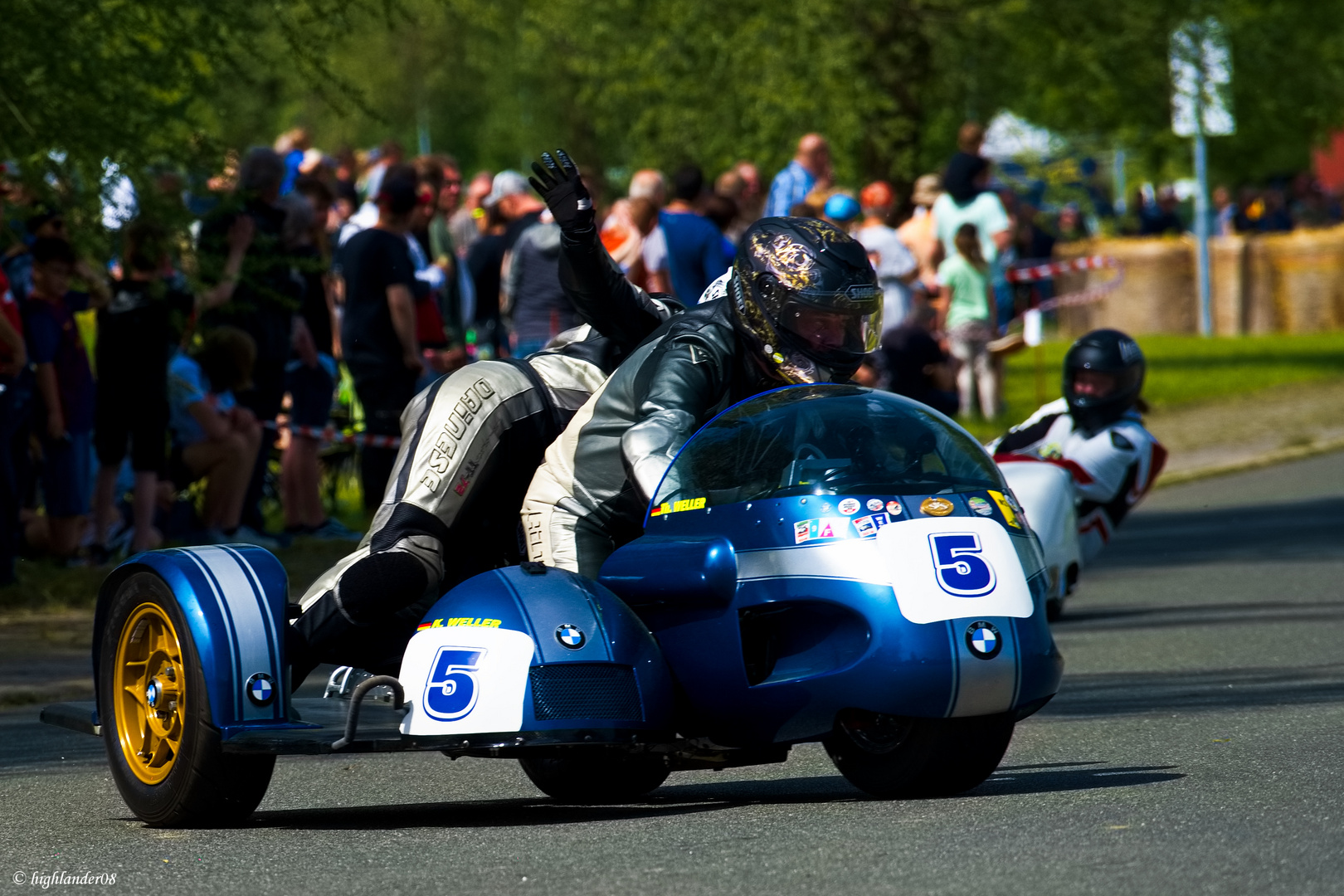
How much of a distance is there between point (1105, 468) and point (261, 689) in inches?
239

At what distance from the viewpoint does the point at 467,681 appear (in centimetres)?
591

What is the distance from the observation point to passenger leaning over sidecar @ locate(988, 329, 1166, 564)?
11.3 meters

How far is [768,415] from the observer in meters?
6.23

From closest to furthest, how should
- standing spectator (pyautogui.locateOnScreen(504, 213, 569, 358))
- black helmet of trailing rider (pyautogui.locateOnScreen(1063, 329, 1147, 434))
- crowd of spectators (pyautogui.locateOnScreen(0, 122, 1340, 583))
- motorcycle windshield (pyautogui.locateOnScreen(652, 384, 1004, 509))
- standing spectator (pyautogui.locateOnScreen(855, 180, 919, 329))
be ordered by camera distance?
motorcycle windshield (pyautogui.locateOnScreen(652, 384, 1004, 509))
black helmet of trailing rider (pyautogui.locateOnScreen(1063, 329, 1147, 434))
crowd of spectators (pyautogui.locateOnScreen(0, 122, 1340, 583))
standing spectator (pyautogui.locateOnScreen(504, 213, 569, 358))
standing spectator (pyautogui.locateOnScreen(855, 180, 919, 329))

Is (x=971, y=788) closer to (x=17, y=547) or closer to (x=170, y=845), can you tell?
(x=170, y=845)

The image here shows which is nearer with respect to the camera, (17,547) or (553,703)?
(553,703)

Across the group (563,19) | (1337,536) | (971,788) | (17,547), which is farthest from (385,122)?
(563,19)

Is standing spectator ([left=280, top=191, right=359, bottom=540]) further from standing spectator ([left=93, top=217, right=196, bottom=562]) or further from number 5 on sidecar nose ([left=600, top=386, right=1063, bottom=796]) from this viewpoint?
number 5 on sidecar nose ([left=600, top=386, right=1063, bottom=796])

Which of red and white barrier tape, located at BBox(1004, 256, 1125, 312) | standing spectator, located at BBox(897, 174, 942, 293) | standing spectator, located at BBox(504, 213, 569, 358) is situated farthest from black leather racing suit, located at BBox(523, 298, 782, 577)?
red and white barrier tape, located at BBox(1004, 256, 1125, 312)

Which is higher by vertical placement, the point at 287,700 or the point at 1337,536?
the point at 287,700

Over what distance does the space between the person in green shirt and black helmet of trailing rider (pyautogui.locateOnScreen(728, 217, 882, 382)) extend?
1192cm

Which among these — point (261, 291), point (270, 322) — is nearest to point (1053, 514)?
point (261, 291)

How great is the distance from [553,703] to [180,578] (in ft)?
3.70

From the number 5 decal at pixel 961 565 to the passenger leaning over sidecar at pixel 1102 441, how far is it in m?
5.29
